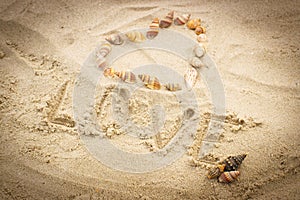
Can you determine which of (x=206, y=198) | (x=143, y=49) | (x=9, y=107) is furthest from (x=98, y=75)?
(x=206, y=198)

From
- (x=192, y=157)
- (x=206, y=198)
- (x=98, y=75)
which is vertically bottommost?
(x=206, y=198)

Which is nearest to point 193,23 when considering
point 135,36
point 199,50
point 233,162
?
point 199,50

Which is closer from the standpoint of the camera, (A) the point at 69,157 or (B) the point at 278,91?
(A) the point at 69,157

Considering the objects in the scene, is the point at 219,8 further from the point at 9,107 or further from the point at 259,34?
the point at 9,107

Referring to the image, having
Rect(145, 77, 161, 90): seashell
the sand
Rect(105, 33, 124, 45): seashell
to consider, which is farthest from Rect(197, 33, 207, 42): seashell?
Rect(105, 33, 124, 45): seashell

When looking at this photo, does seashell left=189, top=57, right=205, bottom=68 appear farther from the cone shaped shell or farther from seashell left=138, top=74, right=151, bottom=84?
the cone shaped shell

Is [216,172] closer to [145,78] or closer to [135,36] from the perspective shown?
[145,78]

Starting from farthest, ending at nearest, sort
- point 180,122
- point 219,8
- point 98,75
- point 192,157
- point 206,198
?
1. point 219,8
2. point 98,75
3. point 180,122
4. point 192,157
5. point 206,198
